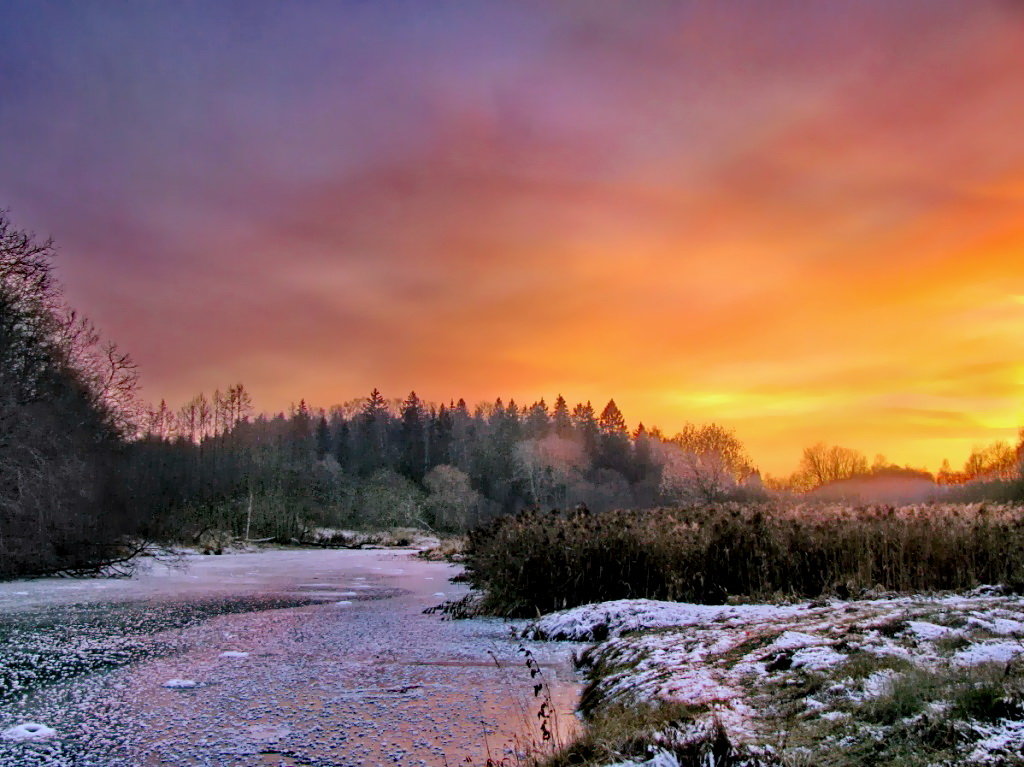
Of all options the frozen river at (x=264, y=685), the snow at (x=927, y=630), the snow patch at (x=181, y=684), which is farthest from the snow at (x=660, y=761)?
the snow patch at (x=181, y=684)

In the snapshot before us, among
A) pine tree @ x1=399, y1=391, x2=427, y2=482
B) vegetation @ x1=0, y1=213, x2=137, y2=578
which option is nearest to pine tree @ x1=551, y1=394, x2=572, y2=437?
pine tree @ x1=399, y1=391, x2=427, y2=482

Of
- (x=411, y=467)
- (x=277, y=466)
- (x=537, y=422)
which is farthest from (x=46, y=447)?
(x=537, y=422)

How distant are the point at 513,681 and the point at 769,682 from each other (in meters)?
3.03

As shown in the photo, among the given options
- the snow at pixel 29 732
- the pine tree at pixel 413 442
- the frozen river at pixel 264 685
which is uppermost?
the pine tree at pixel 413 442

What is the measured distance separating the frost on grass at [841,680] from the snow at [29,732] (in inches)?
178

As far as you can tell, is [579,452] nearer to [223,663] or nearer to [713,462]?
[713,462]

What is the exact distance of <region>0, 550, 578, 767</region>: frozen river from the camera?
17.3 ft

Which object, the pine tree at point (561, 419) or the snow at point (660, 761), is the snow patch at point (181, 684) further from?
the pine tree at point (561, 419)

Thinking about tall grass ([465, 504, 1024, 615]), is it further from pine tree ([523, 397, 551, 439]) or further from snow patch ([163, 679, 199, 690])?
pine tree ([523, 397, 551, 439])

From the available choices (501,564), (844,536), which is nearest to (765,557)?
(844,536)

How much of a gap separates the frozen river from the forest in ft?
21.9

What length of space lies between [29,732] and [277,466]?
75.7 meters

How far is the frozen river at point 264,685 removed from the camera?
5285 millimetres

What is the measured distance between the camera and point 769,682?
5.44 m
